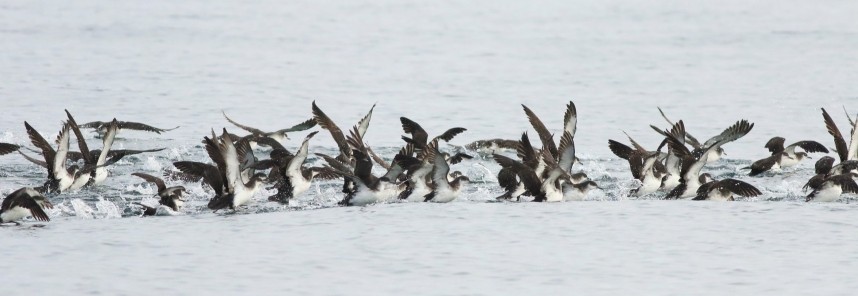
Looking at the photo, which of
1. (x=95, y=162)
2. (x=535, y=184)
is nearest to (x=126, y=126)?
(x=95, y=162)

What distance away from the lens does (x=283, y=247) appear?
12.8 m

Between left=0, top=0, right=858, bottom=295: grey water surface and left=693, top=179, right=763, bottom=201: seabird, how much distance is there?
0.25 metres

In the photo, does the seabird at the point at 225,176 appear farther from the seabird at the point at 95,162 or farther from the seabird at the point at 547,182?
the seabird at the point at 547,182

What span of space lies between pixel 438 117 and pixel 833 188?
11603 millimetres

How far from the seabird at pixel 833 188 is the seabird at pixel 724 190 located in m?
0.68

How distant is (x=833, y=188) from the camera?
15531mm

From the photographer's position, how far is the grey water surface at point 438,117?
11781 millimetres

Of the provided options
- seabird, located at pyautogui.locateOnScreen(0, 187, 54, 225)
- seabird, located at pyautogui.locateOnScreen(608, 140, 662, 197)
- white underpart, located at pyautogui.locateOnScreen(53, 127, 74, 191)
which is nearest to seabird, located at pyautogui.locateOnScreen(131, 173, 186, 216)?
seabird, located at pyautogui.locateOnScreen(0, 187, 54, 225)

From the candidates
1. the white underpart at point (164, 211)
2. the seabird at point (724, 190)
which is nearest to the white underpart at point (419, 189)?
the white underpart at point (164, 211)

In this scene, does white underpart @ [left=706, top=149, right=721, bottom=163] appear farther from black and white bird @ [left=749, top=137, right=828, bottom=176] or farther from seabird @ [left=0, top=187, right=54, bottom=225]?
seabird @ [left=0, top=187, right=54, bottom=225]

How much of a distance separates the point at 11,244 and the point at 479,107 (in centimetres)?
1600

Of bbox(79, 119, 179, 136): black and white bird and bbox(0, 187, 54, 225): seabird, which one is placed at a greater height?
bbox(79, 119, 179, 136): black and white bird

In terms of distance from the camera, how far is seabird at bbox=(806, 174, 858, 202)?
51.0 ft

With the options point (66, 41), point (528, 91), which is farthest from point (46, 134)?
point (66, 41)
